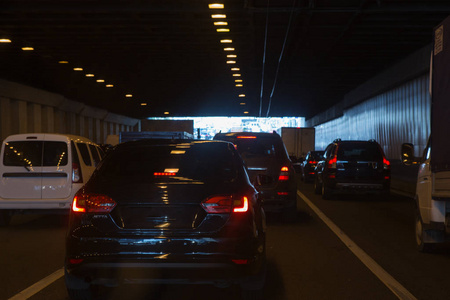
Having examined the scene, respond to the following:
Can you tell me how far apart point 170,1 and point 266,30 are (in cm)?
499

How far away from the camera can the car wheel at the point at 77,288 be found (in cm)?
524

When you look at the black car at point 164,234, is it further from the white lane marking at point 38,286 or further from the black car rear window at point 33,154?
the black car rear window at point 33,154

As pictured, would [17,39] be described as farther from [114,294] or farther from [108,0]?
[114,294]

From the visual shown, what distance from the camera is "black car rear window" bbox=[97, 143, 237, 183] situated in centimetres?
553

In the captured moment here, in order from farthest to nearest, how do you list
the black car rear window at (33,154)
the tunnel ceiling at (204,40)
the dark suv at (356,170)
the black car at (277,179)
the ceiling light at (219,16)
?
the ceiling light at (219,16)
the tunnel ceiling at (204,40)
the dark suv at (356,170)
the black car at (277,179)
the black car rear window at (33,154)

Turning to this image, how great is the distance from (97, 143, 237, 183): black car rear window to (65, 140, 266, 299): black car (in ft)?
0.14

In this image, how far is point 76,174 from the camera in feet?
38.7

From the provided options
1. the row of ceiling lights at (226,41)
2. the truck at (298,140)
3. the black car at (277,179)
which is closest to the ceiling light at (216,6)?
the row of ceiling lights at (226,41)

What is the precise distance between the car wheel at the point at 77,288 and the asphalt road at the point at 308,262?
19.3 inches

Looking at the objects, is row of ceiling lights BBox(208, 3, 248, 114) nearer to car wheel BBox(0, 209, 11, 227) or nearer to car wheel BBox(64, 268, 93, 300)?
car wheel BBox(0, 209, 11, 227)

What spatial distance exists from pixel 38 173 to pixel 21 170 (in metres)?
0.31

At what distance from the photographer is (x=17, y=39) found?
23219 mm

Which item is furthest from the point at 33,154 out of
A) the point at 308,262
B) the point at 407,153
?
the point at 407,153

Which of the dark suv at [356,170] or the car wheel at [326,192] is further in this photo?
the car wheel at [326,192]
